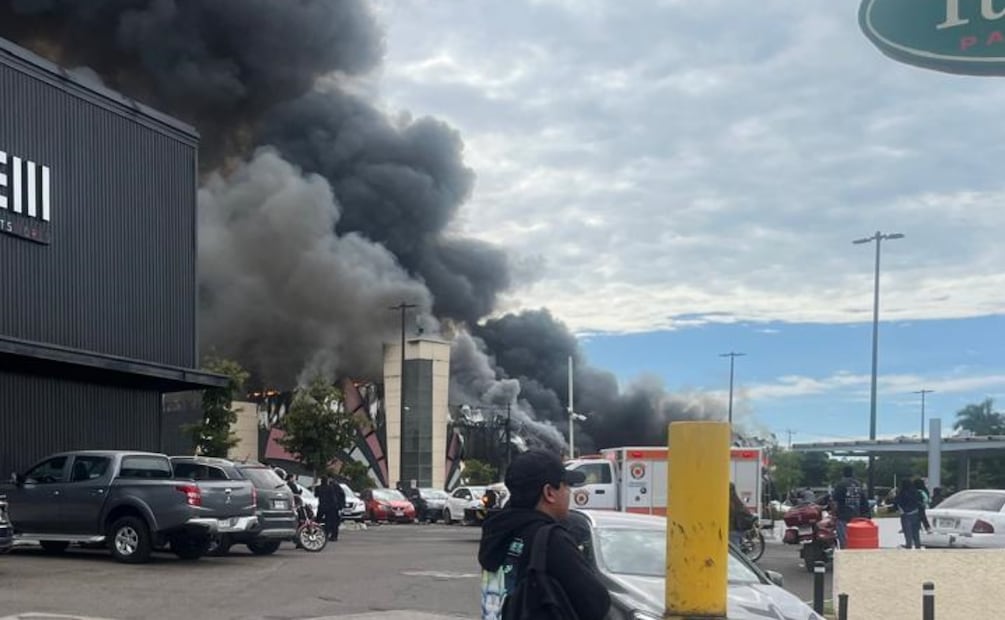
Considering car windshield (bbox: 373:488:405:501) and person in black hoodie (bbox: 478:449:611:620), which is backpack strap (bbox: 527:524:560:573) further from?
car windshield (bbox: 373:488:405:501)

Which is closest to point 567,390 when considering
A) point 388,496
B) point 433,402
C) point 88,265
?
point 433,402

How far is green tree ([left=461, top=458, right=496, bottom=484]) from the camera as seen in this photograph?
61031 millimetres

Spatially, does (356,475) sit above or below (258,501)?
below

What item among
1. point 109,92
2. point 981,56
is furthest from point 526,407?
point 981,56

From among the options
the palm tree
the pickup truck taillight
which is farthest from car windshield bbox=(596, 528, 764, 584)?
the palm tree

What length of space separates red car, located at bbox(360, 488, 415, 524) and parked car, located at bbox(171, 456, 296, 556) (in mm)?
20737

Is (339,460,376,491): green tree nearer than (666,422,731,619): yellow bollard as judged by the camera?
No

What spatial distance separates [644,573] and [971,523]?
429 inches

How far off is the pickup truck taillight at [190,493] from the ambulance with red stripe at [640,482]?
9524 mm

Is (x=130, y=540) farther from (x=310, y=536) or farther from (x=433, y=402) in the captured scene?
(x=433, y=402)

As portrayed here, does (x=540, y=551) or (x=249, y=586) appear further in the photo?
(x=249, y=586)

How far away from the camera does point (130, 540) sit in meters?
16.9

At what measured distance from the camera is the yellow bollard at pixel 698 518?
6574 millimetres

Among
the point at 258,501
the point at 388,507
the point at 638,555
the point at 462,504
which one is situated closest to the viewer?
the point at 638,555
